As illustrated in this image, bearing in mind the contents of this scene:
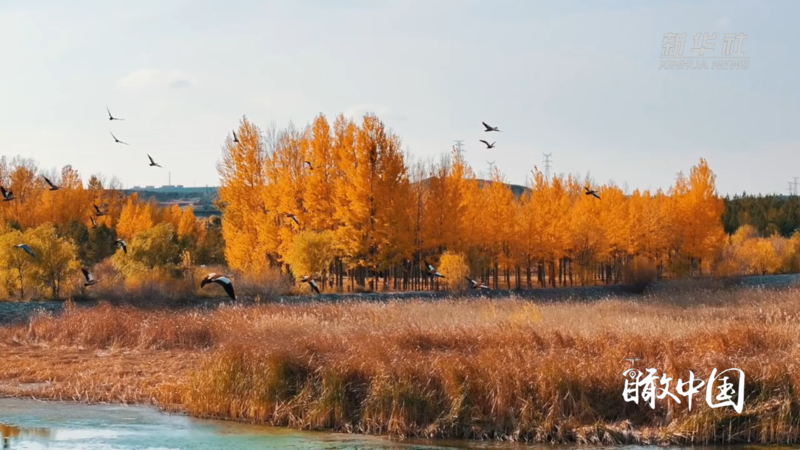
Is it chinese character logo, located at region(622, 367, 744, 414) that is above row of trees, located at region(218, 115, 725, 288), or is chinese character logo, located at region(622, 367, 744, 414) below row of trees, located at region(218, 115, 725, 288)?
below

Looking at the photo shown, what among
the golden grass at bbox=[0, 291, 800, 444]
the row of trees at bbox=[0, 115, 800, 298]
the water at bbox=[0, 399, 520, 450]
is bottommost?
the water at bbox=[0, 399, 520, 450]

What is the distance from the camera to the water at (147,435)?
15.7 metres

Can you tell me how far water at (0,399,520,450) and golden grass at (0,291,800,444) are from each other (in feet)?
1.80

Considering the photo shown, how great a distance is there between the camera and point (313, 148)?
4716 centimetres

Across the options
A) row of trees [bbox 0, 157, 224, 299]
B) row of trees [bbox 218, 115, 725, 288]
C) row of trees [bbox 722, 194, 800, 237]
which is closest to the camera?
row of trees [bbox 0, 157, 224, 299]

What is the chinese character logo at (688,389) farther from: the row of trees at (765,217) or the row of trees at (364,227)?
the row of trees at (765,217)

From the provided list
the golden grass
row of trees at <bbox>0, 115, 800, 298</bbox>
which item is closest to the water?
the golden grass

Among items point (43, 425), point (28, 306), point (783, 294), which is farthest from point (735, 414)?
point (28, 306)

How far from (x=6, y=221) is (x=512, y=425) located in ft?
151

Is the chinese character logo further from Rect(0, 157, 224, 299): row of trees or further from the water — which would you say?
Rect(0, 157, 224, 299): row of trees

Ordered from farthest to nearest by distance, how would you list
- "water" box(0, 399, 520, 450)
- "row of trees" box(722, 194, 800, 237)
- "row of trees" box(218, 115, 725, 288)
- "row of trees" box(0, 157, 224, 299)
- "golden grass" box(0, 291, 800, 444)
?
"row of trees" box(722, 194, 800, 237) < "row of trees" box(218, 115, 725, 288) < "row of trees" box(0, 157, 224, 299) < "golden grass" box(0, 291, 800, 444) < "water" box(0, 399, 520, 450)

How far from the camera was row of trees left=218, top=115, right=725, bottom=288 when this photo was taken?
43.9 metres

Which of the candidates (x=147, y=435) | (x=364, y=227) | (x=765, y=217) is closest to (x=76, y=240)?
(x=364, y=227)

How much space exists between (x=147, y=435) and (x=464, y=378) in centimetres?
609
